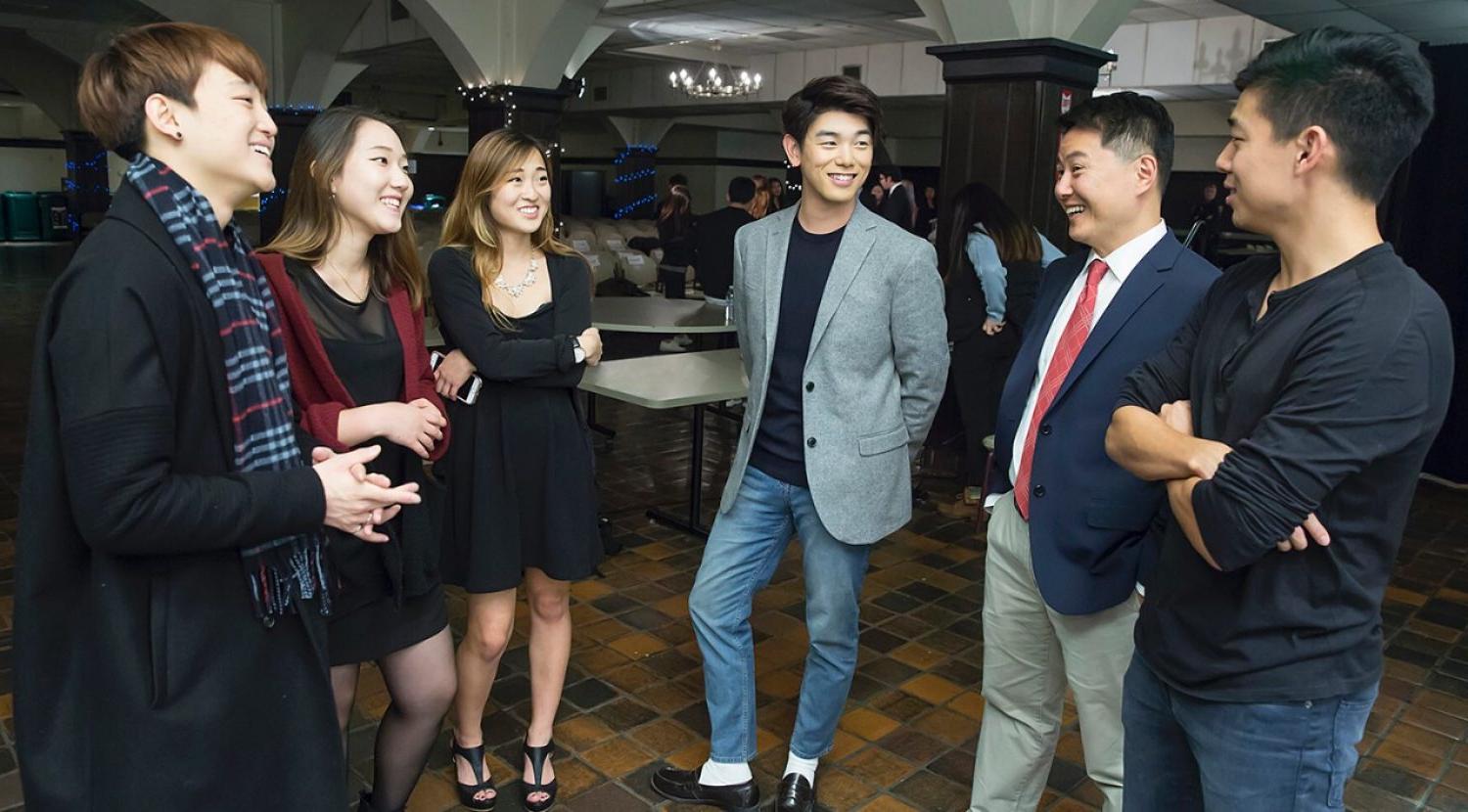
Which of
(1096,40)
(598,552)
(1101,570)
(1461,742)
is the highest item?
(1096,40)

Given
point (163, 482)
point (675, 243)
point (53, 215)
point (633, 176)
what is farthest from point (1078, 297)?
point (53, 215)

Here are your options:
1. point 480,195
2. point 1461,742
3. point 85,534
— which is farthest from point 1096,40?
point 85,534

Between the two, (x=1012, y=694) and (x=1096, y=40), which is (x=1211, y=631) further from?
(x=1096, y=40)

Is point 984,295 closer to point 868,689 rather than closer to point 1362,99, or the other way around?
point 868,689

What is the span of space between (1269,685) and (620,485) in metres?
4.49

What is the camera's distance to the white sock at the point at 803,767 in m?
2.67

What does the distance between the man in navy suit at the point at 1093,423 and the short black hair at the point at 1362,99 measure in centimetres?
63

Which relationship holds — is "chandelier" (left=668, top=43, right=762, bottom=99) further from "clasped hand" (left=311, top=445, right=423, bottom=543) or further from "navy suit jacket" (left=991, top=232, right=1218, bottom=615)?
"clasped hand" (left=311, top=445, right=423, bottom=543)

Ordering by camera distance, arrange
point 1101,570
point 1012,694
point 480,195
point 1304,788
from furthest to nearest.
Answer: point 480,195 < point 1012,694 < point 1101,570 < point 1304,788

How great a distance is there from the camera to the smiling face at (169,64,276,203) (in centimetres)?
147

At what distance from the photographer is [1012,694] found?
234 centimetres

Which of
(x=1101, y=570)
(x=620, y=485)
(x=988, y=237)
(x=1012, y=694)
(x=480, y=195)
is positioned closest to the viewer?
(x=1101, y=570)

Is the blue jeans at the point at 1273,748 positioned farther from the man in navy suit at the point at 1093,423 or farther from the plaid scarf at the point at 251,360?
the plaid scarf at the point at 251,360

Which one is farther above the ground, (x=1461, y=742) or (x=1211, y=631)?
(x=1211, y=631)
